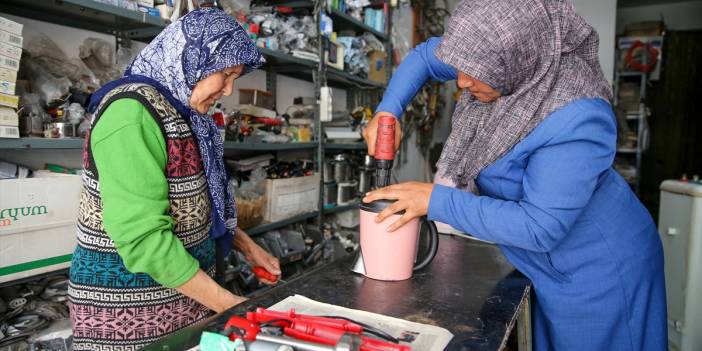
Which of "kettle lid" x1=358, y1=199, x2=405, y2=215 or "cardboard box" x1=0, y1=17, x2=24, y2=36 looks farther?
"cardboard box" x1=0, y1=17, x2=24, y2=36

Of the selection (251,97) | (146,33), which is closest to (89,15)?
(146,33)

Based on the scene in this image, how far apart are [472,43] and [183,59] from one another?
63 centimetres

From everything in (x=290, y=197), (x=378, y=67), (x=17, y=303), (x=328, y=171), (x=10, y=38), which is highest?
(x=378, y=67)

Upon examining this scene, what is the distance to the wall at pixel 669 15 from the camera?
17.7ft

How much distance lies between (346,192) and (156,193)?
2.14 metres

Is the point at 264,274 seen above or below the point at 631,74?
below

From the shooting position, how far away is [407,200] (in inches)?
39.3

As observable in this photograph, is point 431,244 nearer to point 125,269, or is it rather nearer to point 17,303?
point 125,269

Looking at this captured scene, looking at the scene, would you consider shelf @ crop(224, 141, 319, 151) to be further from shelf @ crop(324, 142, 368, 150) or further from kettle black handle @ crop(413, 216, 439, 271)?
kettle black handle @ crop(413, 216, 439, 271)

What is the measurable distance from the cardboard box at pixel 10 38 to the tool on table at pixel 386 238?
104 centimetres

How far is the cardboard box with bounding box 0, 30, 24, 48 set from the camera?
1246 mm

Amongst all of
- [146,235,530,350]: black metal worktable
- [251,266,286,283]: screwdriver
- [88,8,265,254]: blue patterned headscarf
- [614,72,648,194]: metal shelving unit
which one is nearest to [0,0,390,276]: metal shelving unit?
[88,8,265,254]: blue patterned headscarf

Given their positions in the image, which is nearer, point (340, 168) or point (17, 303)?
point (17, 303)

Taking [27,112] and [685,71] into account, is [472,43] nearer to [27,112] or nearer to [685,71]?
[27,112]
